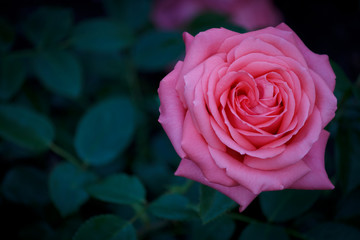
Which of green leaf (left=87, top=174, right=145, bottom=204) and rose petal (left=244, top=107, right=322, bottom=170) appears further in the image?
green leaf (left=87, top=174, right=145, bottom=204)

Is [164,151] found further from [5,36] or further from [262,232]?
[5,36]

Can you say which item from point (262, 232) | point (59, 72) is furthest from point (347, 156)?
point (59, 72)

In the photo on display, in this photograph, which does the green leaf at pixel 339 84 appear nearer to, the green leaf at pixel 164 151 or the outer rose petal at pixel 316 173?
the outer rose petal at pixel 316 173

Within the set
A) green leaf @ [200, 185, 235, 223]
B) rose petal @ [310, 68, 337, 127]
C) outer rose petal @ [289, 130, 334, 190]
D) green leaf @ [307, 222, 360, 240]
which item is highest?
rose petal @ [310, 68, 337, 127]

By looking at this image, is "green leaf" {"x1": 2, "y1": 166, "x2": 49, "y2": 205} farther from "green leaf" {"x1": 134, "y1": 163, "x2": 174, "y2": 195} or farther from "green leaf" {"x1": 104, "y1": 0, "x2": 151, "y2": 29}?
"green leaf" {"x1": 104, "y1": 0, "x2": 151, "y2": 29}

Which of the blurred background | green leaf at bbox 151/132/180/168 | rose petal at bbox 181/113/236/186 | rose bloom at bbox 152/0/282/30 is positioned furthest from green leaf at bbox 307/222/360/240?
rose bloom at bbox 152/0/282/30

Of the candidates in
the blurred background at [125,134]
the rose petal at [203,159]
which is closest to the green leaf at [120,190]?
the blurred background at [125,134]

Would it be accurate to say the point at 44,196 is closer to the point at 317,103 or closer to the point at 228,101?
the point at 228,101

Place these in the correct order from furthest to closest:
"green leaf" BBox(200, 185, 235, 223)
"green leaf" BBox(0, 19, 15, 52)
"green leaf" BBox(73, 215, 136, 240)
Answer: "green leaf" BBox(0, 19, 15, 52)
"green leaf" BBox(73, 215, 136, 240)
"green leaf" BBox(200, 185, 235, 223)
